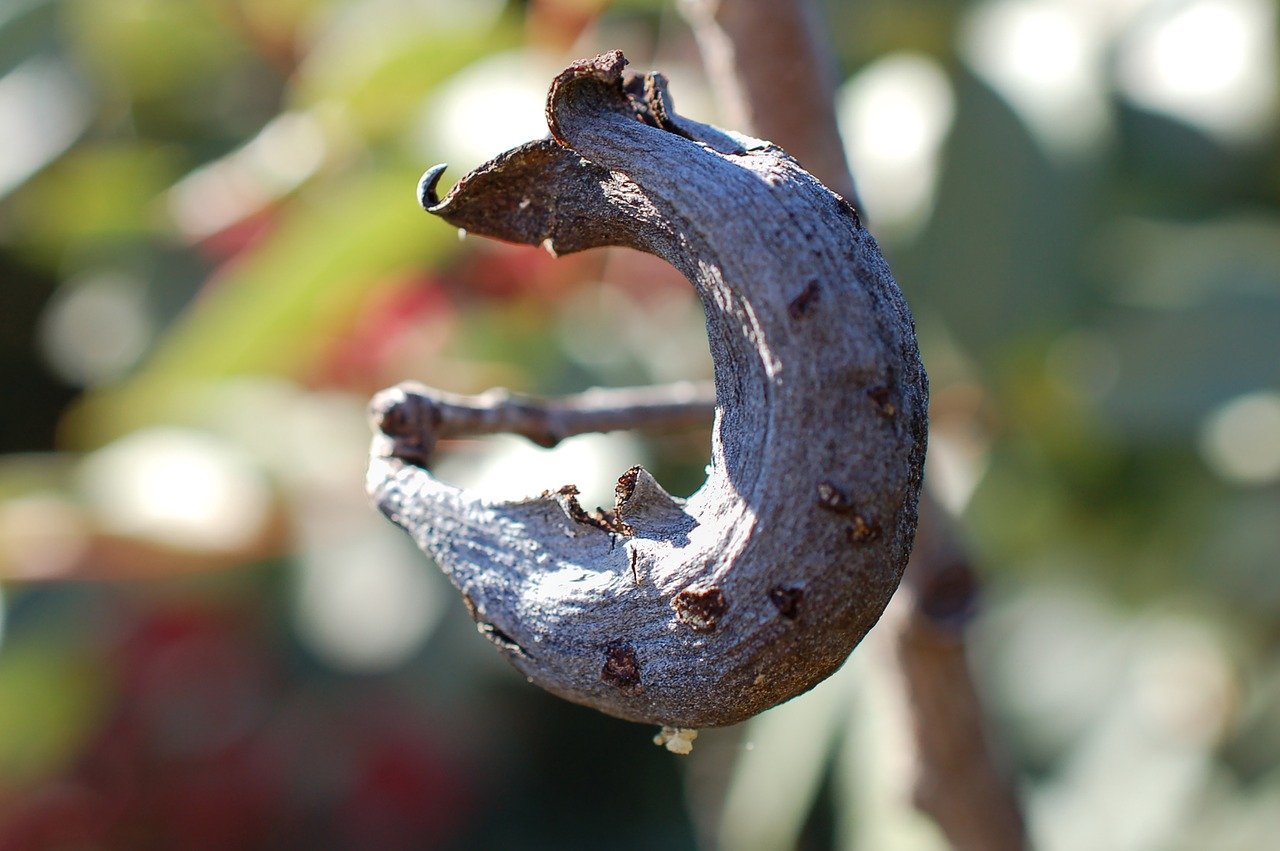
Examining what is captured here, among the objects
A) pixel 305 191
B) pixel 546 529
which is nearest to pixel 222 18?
pixel 305 191

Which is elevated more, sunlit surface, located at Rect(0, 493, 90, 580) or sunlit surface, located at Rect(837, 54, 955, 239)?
sunlit surface, located at Rect(837, 54, 955, 239)

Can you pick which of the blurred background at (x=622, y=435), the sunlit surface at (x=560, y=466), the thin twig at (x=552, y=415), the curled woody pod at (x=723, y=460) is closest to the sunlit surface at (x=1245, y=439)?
the blurred background at (x=622, y=435)

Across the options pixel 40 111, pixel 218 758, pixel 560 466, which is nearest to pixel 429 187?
pixel 560 466

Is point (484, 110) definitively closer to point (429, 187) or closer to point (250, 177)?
point (250, 177)

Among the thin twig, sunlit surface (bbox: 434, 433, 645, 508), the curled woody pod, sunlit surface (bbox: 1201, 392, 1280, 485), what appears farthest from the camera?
sunlit surface (bbox: 1201, 392, 1280, 485)

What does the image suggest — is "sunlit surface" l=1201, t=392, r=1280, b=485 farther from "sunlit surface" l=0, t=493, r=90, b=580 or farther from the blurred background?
"sunlit surface" l=0, t=493, r=90, b=580

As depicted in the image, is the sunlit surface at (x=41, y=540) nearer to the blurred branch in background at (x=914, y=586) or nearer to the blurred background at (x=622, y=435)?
the blurred background at (x=622, y=435)

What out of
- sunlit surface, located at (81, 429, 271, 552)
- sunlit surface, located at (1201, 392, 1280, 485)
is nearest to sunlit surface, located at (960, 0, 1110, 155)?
sunlit surface, located at (1201, 392, 1280, 485)
